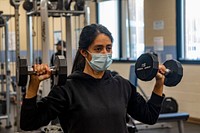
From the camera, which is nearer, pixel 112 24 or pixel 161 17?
pixel 161 17

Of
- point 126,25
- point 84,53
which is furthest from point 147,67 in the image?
point 126,25

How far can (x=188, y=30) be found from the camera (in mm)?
6551

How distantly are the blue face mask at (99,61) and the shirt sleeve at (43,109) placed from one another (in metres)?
0.19

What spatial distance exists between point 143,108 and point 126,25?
6322 millimetres

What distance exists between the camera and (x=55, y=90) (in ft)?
5.78

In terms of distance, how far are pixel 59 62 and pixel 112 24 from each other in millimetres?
7112

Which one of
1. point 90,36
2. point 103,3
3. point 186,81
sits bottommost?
point 186,81

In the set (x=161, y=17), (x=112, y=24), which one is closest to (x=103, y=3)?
(x=112, y=24)

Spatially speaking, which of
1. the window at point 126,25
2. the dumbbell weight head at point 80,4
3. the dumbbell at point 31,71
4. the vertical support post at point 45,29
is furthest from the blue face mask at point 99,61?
the window at point 126,25

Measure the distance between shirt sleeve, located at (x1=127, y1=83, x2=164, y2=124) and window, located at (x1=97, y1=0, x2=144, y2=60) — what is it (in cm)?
572

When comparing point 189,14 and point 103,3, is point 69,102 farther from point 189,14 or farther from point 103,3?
point 103,3

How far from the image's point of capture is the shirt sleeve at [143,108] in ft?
6.39

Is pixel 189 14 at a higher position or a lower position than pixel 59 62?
higher

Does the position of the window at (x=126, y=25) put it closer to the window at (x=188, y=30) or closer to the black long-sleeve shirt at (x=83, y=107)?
the window at (x=188, y=30)
